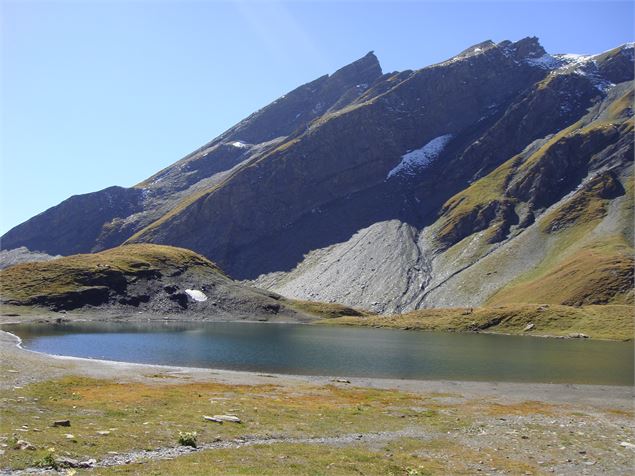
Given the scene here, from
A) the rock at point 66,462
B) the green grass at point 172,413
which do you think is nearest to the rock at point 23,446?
the green grass at point 172,413

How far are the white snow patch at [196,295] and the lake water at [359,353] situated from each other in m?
52.5

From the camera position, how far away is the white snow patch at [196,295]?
187 metres

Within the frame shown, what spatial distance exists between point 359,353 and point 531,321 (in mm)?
76559

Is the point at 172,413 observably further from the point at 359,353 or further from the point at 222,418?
the point at 359,353

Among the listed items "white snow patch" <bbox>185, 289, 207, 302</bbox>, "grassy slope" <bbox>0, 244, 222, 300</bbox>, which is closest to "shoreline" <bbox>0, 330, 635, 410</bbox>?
"grassy slope" <bbox>0, 244, 222, 300</bbox>

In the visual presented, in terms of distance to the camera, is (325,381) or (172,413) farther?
(325,381)

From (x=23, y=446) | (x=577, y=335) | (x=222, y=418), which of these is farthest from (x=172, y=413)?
(x=577, y=335)

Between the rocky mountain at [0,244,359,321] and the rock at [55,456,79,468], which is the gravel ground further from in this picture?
the rocky mountain at [0,244,359,321]

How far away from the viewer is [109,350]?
88.2 meters

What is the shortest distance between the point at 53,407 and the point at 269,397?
18.6 meters

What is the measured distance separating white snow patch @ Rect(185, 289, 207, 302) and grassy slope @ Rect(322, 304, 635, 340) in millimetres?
51750

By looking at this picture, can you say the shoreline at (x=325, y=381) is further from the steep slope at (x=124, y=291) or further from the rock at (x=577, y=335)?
the steep slope at (x=124, y=291)

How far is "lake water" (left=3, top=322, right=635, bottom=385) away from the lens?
7594cm

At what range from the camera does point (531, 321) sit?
153 meters
